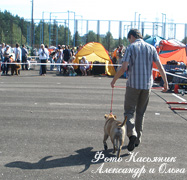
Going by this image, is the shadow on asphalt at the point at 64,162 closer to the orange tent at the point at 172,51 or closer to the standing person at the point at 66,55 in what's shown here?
the orange tent at the point at 172,51

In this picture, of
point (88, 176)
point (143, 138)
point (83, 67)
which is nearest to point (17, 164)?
point (88, 176)

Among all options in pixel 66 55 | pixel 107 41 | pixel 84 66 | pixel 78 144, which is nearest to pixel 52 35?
pixel 107 41

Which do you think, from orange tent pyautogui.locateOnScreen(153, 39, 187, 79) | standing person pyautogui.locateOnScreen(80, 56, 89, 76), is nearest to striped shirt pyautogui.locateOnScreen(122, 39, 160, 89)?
orange tent pyautogui.locateOnScreen(153, 39, 187, 79)

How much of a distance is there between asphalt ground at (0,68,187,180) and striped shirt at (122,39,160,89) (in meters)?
1.21

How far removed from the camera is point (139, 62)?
17.2 feet

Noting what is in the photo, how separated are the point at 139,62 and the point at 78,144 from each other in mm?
1905

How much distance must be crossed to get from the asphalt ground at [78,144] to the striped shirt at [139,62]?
1.21 meters

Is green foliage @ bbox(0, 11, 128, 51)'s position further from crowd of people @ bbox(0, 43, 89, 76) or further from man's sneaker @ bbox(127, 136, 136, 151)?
man's sneaker @ bbox(127, 136, 136, 151)

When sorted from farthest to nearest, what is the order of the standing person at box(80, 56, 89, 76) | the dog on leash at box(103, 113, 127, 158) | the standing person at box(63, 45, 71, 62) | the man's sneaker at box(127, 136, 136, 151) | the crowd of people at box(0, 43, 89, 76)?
1. the standing person at box(63, 45, 71, 62)
2. the standing person at box(80, 56, 89, 76)
3. the crowd of people at box(0, 43, 89, 76)
4. the man's sneaker at box(127, 136, 136, 151)
5. the dog on leash at box(103, 113, 127, 158)

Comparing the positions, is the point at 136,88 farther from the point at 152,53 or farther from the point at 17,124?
the point at 17,124

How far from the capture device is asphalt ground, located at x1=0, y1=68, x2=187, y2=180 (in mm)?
4586

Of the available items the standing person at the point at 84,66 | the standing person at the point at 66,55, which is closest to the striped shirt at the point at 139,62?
the standing person at the point at 84,66

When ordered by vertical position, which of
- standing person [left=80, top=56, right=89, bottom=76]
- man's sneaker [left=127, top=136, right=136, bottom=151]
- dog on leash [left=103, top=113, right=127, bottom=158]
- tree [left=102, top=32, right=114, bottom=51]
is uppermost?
tree [left=102, top=32, right=114, bottom=51]

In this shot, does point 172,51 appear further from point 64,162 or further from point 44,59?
point 64,162
